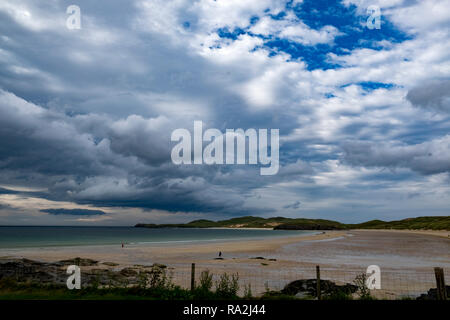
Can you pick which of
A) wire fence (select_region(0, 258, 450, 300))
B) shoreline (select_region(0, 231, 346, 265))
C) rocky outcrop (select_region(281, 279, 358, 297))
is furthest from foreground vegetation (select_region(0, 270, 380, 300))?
shoreline (select_region(0, 231, 346, 265))

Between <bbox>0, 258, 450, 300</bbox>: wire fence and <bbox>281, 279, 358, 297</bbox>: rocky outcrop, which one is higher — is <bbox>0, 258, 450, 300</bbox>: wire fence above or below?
below

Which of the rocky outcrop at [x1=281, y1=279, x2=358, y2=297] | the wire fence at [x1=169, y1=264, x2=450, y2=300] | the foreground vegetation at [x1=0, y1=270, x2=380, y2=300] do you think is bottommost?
the wire fence at [x1=169, y1=264, x2=450, y2=300]

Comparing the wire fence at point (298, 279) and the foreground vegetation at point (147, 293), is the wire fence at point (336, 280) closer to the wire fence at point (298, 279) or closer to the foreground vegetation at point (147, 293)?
the wire fence at point (298, 279)

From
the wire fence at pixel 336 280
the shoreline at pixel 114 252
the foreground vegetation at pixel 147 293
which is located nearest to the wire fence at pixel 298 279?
the wire fence at pixel 336 280

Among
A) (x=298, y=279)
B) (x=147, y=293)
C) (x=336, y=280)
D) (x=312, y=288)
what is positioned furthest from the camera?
(x=298, y=279)

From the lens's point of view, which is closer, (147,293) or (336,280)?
(147,293)

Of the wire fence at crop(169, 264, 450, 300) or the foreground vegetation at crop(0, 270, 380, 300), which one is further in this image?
the wire fence at crop(169, 264, 450, 300)

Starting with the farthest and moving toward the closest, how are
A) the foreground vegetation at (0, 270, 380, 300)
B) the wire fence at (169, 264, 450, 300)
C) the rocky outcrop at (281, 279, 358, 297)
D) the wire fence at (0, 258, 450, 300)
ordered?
the wire fence at (169, 264, 450, 300) < the wire fence at (0, 258, 450, 300) < the rocky outcrop at (281, 279, 358, 297) < the foreground vegetation at (0, 270, 380, 300)

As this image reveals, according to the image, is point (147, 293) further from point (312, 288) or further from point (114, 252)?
point (114, 252)

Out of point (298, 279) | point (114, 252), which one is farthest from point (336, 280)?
point (114, 252)

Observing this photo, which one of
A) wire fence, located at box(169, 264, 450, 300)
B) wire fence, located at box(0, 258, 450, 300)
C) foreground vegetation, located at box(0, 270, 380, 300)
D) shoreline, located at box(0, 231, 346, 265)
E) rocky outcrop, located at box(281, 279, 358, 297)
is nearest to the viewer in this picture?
foreground vegetation, located at box(0, 270, 380, 300)

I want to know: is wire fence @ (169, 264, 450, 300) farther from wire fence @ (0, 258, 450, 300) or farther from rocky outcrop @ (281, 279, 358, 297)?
rocky outcrop @ (281, 279, 358, 297)
